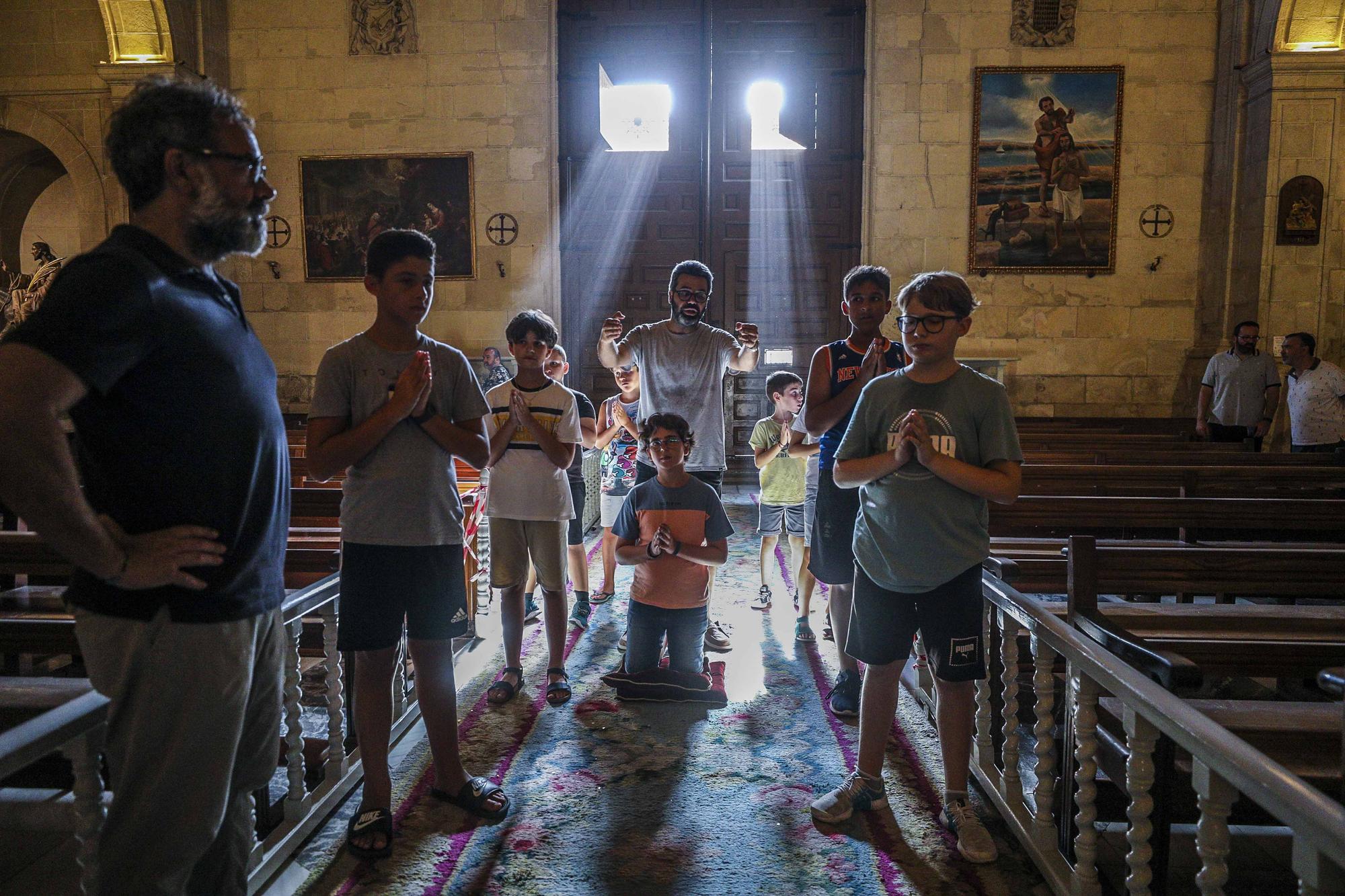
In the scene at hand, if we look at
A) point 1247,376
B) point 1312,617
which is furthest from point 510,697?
point 1247,376

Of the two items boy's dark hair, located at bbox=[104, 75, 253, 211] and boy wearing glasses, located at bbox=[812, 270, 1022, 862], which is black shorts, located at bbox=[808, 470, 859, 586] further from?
boy's dark hair, located at bbox=[104, 75, 253, 211]

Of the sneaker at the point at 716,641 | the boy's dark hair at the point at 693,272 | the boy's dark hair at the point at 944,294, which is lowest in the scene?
the sneaker at the point at 716,641

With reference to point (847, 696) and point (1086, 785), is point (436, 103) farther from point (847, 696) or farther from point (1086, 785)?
point (1086, 785)

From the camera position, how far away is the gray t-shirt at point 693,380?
4023 millimetres

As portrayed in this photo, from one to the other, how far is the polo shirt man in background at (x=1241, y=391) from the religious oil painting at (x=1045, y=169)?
2041 millimetres

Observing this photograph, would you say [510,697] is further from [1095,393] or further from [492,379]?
[1095,393]

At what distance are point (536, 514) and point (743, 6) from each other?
8.33m

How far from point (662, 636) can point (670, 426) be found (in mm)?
921

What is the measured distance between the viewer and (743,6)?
9891 millimetres

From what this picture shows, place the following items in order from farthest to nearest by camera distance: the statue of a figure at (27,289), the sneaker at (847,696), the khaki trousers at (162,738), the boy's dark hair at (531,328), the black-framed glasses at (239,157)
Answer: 1. the statue of a figure at (27,289)
2. the boy's dark hair at (531,328)
3. the sneaker at (847,696)
4. the black-framed glasses at (239,157)
5. the khaki trousers at (162,738)

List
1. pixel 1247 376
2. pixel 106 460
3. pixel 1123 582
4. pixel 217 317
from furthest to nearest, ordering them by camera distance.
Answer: pixel 1247 376 → pixel 1123 582 → pixel 217 317 → pixel 106 460

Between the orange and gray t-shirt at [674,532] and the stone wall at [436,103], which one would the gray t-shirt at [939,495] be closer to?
the orange and gray t-shirt at [674,532]

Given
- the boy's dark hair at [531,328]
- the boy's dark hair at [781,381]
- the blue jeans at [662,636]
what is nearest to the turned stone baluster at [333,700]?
the blue jeans at [662,636]

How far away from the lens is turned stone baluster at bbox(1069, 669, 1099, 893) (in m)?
2.15
